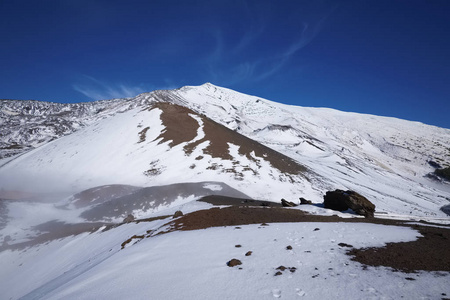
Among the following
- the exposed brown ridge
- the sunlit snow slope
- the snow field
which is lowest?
the snow field

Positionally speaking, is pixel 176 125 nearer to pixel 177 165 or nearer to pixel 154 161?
pixel 154 161

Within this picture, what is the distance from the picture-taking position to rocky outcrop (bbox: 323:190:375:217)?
73.5ft

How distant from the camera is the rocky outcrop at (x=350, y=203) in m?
22.4

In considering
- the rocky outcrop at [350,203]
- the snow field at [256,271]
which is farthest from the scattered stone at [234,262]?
the rocky outcrop at [350,203]

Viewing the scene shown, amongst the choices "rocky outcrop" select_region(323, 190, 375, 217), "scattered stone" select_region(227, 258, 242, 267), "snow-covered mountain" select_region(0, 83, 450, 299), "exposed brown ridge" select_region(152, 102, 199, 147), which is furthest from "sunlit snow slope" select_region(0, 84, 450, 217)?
"scattered stone" select_region(227, 258, 242, 267)

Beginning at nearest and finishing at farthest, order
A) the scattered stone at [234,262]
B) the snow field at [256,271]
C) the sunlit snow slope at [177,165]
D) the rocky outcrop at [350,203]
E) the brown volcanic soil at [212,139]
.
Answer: the snow field at [256,271] → the scattered stone at [234,262] → the rocky outcrop at [350,203] → the sunlit snow slope at [177,165] → the brown volcanic soil at [212,139]

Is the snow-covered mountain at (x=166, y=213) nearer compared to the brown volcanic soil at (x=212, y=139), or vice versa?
the snow-covered mountain at (x=166, y=213)

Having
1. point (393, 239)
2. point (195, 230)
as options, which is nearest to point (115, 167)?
point (195, 230)

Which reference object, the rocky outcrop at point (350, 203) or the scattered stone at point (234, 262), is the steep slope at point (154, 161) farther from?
the scattered stone at point (234, 262)

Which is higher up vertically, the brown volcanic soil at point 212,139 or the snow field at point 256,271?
the brown volcanic soil at point 212,139

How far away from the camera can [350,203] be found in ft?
75.6

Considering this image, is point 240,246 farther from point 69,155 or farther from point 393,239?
point 69,155

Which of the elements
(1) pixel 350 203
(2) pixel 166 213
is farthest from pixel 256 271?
(2) pixel 166 213

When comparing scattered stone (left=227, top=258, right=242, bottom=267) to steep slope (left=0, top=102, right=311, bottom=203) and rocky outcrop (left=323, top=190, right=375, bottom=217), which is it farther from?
steep slope (left=0, top=102, right=311, bottom=203)
